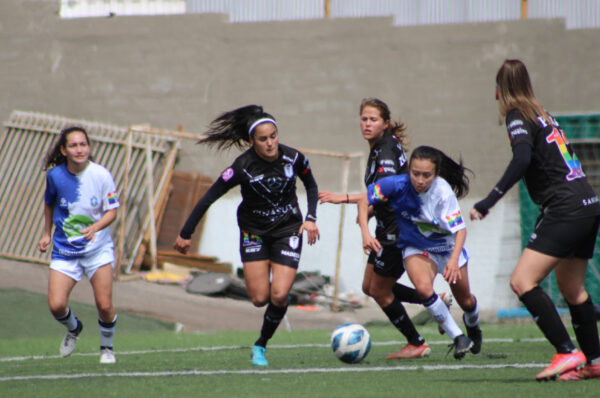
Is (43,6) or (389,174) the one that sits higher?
(43,6)

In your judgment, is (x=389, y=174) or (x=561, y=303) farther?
(x=561, y=303)

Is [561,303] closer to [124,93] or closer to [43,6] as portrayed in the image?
[124,93]

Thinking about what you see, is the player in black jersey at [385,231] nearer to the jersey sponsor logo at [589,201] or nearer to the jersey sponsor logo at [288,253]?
the jersey sponsor logo at [288,253]

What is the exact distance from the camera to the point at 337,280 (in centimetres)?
1356

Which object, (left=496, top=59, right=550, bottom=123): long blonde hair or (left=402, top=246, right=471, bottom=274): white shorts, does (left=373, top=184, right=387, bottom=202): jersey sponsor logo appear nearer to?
(left=402, top=246, right=471, bottom=274): white shorts

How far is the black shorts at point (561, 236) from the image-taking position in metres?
5.32

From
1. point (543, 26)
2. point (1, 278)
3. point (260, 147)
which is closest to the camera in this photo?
point (260, 147)

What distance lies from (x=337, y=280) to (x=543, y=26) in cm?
541

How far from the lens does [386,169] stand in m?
7.14

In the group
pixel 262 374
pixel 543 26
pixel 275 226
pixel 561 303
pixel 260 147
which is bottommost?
pixel 561 303

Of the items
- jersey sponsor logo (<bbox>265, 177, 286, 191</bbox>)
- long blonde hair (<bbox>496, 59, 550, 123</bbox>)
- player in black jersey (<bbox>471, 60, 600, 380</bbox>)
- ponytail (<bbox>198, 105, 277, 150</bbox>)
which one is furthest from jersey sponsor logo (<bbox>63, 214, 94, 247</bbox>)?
long blonde hair (<bbox>496, 59, 550, 123</bbox>)

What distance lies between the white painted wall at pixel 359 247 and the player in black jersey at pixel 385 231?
22.1 ft

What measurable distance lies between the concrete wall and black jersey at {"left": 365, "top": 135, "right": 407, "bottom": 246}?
713 centimetres

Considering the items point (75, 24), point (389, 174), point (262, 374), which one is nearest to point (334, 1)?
point (75, 24)
